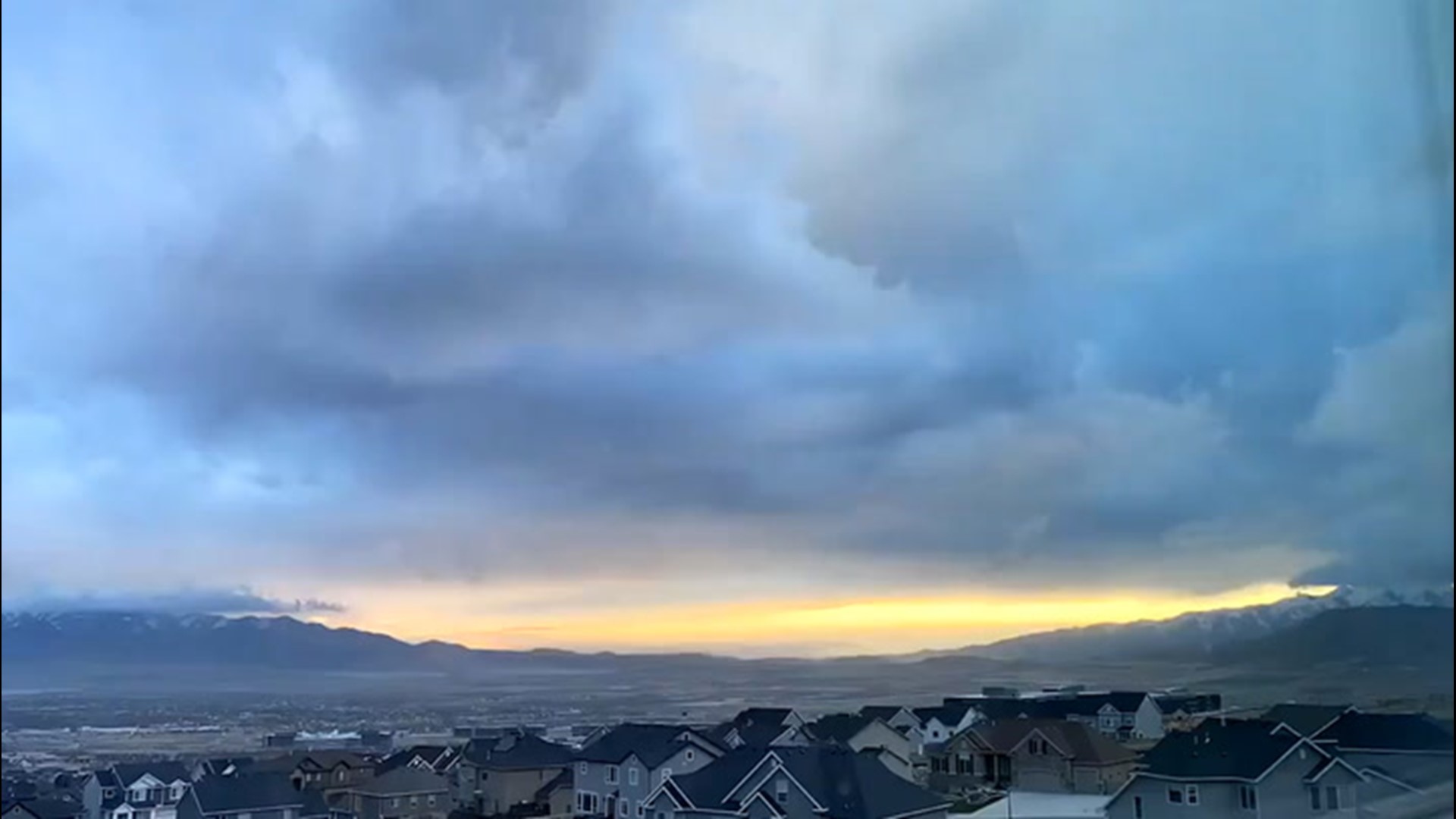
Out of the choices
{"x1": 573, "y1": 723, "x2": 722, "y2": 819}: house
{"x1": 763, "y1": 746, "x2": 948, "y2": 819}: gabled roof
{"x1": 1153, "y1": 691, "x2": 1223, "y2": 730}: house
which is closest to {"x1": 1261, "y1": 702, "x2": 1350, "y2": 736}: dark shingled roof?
{"x1": 1153, "y1": 691, "x2": 1223, "y2": 730}: house

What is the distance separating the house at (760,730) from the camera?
2.17 meters

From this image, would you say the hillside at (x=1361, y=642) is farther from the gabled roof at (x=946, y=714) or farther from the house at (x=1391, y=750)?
the gabled roof at (x=946, y=714)

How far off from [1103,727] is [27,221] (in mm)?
2414

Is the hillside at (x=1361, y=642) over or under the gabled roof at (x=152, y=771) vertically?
over

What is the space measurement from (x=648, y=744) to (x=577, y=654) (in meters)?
0.25

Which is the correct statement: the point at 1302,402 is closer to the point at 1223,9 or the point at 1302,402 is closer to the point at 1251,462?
the point at 1251,462

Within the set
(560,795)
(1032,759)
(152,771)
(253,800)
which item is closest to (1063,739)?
(1032,759)

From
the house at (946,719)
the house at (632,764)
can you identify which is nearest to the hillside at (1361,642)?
the house at (946,719)

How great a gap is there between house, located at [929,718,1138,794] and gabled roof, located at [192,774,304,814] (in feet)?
4.28

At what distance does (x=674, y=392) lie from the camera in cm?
235

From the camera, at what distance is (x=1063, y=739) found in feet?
6.60

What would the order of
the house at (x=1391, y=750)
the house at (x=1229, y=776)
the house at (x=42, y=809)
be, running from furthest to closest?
1. the house at (x=42, y=809)
2. the house at (x=1229, y=776)
3. the house at (x=1391, y=750)

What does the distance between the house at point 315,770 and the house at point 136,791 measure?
140 millimetres

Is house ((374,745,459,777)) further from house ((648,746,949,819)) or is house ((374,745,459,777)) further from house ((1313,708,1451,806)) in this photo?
house ((1313,708,1451,806))
